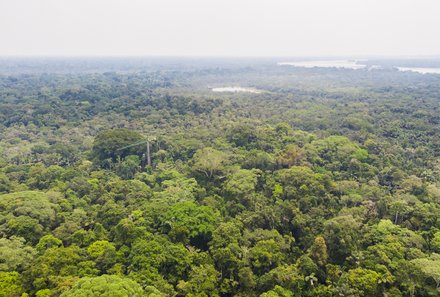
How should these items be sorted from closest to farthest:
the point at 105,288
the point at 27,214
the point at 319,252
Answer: the point at 105,288 < the point at 319,252 < the point at 27,214

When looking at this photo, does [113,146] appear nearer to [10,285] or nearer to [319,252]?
[10,285]

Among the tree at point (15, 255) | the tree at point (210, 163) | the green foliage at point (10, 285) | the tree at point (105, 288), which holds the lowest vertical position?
the green foliage at point (10, 285)

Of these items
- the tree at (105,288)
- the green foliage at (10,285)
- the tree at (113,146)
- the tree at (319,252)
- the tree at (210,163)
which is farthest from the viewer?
the tree at (113,146)

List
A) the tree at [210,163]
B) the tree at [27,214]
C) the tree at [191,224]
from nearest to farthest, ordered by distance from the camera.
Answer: the tree at [27,214], the tree at [191,224], the tree at [210,163]

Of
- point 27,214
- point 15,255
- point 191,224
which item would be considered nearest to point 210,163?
point 191,224

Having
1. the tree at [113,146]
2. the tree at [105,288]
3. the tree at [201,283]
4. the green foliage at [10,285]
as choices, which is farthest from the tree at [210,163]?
the green foliage at [10,285]

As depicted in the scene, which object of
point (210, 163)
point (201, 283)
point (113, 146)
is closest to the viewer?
point (201, 283)

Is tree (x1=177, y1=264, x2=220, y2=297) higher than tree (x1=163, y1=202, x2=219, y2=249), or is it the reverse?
tree (x1=163, y1=202, x2=219, y2=249)

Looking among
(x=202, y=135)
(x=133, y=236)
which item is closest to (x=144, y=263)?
(x=133, y=236)

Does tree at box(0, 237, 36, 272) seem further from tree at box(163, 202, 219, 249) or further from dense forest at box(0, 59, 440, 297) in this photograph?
tree at box(163, 202, 219, 249)

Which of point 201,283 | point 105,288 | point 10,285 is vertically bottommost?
point 201,283

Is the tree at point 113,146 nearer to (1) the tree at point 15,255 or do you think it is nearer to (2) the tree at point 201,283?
(1) the tree at point 15,255

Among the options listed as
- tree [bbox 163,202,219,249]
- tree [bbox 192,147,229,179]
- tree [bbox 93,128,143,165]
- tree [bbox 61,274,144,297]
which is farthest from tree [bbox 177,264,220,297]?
tree [bbox 93,128,143,165]
